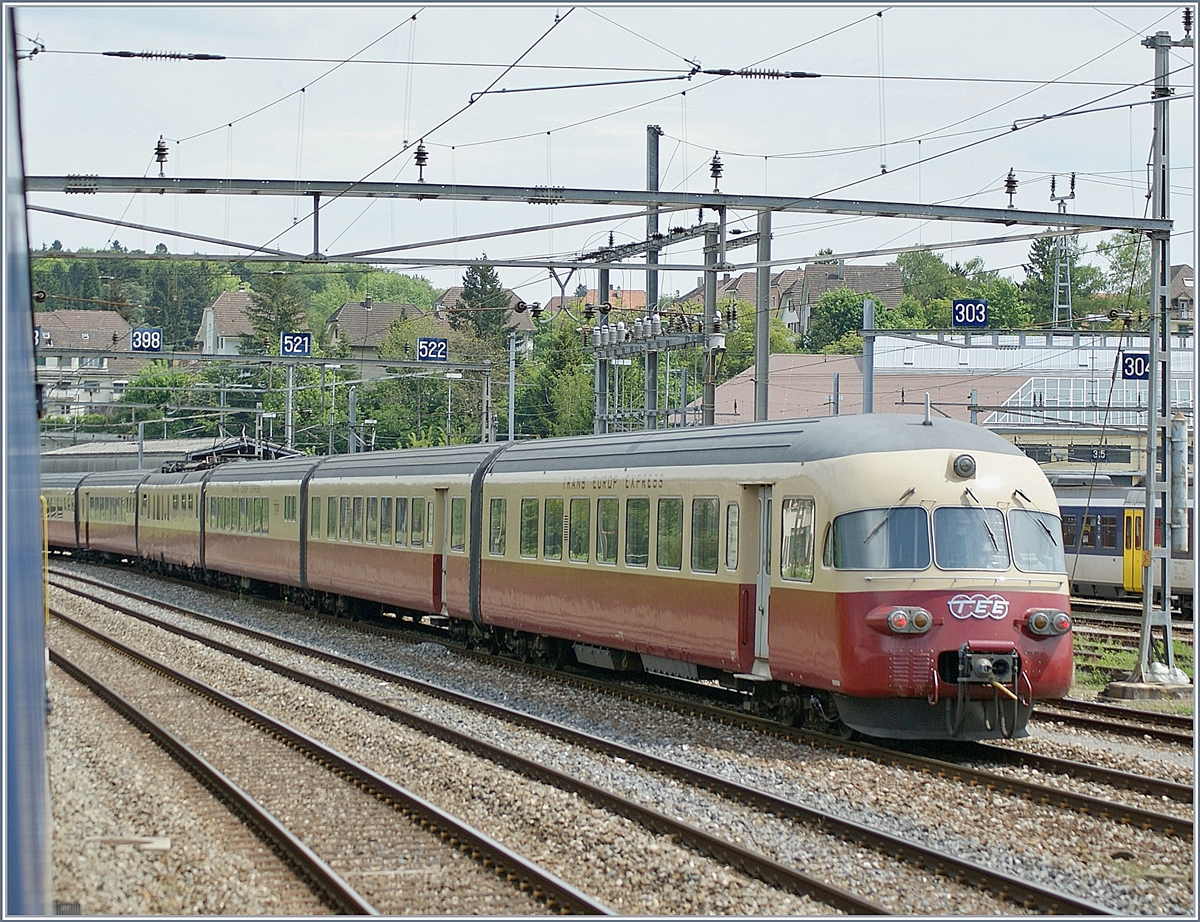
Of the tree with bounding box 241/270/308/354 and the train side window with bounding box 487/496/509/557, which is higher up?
the tree with bounding box 241/270/308/354

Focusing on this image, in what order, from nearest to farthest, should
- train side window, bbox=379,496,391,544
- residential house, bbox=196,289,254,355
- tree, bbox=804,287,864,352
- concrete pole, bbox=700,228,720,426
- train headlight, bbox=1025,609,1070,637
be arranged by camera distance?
1. train headlight, bbox=1025,609,1070,637
2. concrete pole, bbox=700,228,720,426
3. train side window, bbox=379,496,391,544
4. tree, bbox=804,287,864,352
5. residential house, bbox=196,289,254,355

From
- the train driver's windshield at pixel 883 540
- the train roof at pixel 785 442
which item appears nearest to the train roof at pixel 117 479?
the train roof at pixel 785 442

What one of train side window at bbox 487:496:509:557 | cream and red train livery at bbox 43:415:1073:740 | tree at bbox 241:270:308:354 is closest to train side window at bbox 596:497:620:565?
cream and red train livery at bbox 43:415:1073:740

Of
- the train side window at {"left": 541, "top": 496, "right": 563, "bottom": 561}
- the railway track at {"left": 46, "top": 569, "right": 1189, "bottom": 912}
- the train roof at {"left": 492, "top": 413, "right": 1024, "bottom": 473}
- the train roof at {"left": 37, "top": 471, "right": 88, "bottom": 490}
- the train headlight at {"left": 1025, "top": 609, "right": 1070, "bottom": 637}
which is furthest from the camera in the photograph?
the train roof at {"left": 37, "top": 471, "right": 88, "bottom": 490}

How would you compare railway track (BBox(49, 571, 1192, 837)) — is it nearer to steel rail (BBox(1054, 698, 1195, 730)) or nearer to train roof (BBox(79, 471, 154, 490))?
steel rail (BBox(1054, 698, 1195, 730))

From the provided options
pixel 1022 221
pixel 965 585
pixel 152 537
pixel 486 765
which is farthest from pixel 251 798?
pixel 152 537

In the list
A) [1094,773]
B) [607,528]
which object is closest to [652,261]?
[607,528]

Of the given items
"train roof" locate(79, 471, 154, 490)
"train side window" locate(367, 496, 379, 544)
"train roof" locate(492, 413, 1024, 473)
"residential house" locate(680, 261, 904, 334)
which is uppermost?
"residential house" locate(680, 261, 904, 334)

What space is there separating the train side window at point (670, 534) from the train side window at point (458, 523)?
596 centimetres

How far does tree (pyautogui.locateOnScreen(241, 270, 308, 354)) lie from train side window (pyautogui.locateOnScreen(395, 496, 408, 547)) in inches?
3227

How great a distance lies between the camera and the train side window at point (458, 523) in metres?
21.2

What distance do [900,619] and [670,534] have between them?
12.4ft

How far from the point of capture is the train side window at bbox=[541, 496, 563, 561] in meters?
18.2

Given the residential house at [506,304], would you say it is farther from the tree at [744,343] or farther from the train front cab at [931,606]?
the train front cab at [931,606]
